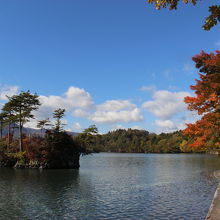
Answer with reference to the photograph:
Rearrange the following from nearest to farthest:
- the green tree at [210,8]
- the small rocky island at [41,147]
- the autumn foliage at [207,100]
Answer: the green tree at [210,8] < the autumn foliage at [207,100] < the small rocky island at [41,147]

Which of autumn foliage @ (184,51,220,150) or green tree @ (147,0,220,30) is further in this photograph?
autumn foliage @ (184,51,220,150)

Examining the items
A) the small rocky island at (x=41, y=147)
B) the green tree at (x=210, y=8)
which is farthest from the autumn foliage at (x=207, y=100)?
the small rocky island at (x=41, y=147)

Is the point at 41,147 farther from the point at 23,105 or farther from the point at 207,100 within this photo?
the point at 207,100

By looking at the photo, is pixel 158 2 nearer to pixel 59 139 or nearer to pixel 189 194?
pixel 189 194

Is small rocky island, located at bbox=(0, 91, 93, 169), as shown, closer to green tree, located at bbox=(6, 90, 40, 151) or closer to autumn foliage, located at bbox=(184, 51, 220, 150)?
green tree, located at bbox=(6, 90, 40, 151)

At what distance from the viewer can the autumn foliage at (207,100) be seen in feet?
83.9

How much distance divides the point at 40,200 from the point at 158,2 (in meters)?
21.7

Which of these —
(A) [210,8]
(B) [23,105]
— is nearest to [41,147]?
(B) [23,105]

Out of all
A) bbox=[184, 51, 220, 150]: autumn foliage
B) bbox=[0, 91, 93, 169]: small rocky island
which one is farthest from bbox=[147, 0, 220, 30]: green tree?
bbox=[0, 91, 93, 169]: small rocky island

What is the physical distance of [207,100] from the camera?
26.9 meters

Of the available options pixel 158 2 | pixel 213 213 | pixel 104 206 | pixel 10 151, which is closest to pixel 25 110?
pixel 10 151

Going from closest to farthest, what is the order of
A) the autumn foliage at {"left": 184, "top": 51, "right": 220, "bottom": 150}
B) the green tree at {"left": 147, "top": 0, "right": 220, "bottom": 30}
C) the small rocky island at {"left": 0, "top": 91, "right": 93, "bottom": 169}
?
1. the green tree at {"left": 147, "top": 0, "right": 220, "bottom": 30}
2. the autumn foliage at {"left": 184, "top": 51, "right": 220, "bottom": 150}
3. the small rocky island at {"left": 0, "top": 91, "right": 93, "bottom": 169}

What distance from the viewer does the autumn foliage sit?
25584 mm

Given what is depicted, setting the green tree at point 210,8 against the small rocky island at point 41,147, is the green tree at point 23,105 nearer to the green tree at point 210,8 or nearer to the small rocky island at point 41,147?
the small rocky island at point 41,147
